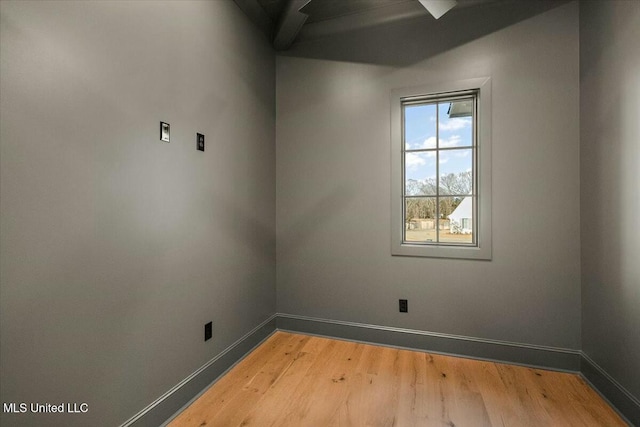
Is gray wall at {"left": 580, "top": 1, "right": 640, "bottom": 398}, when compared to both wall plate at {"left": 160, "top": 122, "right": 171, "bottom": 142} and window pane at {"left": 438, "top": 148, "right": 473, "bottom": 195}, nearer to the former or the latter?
window pane at {"left": 438, "top": 148, "right": 473, "bottom": 195}

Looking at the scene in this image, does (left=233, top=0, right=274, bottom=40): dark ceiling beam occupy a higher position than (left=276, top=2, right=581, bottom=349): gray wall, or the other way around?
(left=233, top=0, right=274, bottom=40): dark ceiling beam

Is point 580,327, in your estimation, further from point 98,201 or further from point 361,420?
point 98,201

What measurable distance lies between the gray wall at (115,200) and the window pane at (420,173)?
144 centimetres

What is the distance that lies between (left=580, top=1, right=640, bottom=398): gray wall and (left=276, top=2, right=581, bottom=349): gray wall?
11cm

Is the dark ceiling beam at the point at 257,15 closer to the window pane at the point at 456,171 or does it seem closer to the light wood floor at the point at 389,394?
the window pane at the point at 456,171

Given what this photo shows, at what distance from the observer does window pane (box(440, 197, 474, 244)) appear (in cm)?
245

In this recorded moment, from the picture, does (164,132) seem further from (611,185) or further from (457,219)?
(611,185)

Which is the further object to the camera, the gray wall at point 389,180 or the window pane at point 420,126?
the window pane at point 420,126

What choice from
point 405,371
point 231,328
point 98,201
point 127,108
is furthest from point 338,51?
point 405,371

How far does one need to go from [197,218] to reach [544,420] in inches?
91.1

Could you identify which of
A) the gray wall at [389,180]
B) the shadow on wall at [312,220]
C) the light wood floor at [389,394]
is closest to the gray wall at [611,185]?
the gray wall at [389,180]

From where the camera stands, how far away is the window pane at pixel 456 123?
2.44 meters

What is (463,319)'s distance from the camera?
7.75 ft

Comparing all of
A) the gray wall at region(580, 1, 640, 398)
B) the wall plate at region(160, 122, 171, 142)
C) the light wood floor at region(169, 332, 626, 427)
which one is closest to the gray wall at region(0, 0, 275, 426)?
the wall plate at region(160, 122, 171, 142)
